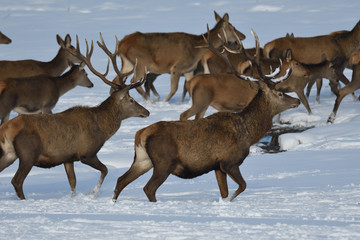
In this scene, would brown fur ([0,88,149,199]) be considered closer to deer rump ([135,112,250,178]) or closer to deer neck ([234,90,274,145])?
deer rump ([135,112,250,178])

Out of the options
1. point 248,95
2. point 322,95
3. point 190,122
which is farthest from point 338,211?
point 322,95

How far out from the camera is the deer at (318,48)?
52.7 feet

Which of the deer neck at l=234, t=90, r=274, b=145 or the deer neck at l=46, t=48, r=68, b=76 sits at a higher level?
the deer neck at l=234, t=90, r=274, b=145

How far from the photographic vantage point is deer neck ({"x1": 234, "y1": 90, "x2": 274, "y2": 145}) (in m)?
7.34

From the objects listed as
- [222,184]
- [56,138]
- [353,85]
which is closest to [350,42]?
[353,85]

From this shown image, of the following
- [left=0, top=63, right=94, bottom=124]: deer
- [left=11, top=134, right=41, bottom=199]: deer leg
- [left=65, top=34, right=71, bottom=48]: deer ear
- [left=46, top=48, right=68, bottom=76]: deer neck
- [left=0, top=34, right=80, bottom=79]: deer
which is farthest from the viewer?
[left=46, top=48, right=68, bottom=76]: deer neck

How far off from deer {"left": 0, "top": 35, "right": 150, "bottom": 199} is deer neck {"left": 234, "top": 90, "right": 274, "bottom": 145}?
1.58 m

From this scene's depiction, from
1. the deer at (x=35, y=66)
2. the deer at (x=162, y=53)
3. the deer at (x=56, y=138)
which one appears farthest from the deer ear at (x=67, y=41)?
the deer at (x=56, y=138)

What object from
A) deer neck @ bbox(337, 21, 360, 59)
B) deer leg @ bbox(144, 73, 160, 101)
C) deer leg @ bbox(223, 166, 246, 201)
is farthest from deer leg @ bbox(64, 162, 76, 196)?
deer neck @ bbox(337, 21, 360, 59)

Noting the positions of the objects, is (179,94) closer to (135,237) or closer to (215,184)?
(215,184)

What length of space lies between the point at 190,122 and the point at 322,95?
1046 centimetres

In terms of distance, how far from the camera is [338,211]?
5898 mm

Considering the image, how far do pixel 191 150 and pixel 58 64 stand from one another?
29.1 feet

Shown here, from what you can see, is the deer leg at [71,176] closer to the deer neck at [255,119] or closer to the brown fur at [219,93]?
the deer neck at [255,119]
